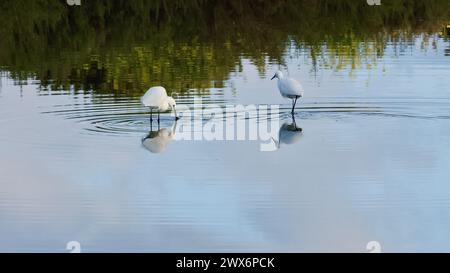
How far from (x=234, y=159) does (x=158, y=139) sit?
1.59 m

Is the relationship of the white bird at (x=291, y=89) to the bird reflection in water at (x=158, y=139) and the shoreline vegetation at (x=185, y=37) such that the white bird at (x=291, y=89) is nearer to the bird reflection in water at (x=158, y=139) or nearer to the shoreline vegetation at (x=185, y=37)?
the bird reflection in water at (x=158, y=139)

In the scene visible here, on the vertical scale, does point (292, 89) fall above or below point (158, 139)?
above

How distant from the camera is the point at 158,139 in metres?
14.2

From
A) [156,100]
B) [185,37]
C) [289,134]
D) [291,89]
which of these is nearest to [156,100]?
[156,100]

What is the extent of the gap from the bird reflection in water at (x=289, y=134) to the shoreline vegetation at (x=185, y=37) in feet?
11.2

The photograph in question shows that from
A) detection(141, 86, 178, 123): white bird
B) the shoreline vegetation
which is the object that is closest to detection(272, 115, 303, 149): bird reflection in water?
detection(141, 86, 178, 123): white bird

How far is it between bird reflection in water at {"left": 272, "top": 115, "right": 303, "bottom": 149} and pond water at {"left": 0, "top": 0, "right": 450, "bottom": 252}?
2cm

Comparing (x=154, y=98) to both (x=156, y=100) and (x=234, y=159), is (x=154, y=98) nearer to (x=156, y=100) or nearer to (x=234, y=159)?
(x=156, y=100)

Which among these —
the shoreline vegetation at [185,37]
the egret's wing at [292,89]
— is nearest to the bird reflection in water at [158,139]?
the egret's wing at [292,89]

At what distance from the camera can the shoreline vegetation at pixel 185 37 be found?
66.7 ft

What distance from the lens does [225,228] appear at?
10164mm

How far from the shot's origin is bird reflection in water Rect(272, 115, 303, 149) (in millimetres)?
13906

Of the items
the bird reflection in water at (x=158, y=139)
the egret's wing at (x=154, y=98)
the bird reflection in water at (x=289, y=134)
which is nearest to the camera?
the bird reflection in water at (x=158, y=139)

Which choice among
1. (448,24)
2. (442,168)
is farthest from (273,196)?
(448,24)
